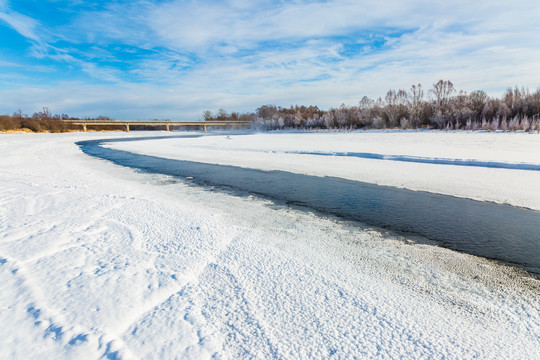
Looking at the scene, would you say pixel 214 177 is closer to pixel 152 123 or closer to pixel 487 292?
pixel 487 292

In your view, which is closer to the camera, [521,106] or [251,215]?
[251,215]

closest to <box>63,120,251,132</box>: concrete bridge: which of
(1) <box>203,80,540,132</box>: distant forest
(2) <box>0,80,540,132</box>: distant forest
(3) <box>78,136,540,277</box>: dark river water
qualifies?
(2) <box>0,80,540,132</box>: distant forest

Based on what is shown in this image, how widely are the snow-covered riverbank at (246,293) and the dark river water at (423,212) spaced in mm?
469

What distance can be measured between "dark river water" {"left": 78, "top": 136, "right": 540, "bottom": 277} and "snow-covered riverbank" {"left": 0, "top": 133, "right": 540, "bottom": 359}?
18.4 inches

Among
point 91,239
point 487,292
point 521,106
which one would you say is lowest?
point 487,292

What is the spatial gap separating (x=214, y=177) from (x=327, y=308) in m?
6.79

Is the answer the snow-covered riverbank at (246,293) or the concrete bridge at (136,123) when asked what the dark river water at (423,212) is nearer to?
the snow-covered riverbank at (246,293)

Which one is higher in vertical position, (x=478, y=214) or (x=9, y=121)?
(x=9, y=121)

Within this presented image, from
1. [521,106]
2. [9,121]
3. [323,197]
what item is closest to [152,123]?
[9,121]

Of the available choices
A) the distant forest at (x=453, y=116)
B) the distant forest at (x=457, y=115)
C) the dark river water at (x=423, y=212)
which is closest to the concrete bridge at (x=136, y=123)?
the distant forest at (x=453, y=116)

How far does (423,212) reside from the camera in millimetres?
4754

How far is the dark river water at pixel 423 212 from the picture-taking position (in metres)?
3.39

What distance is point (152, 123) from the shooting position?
8044cm

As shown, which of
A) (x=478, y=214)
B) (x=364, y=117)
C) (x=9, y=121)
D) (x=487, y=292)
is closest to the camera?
(x=487, y=292)
